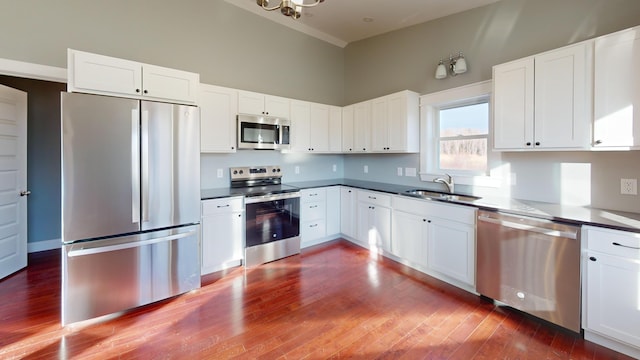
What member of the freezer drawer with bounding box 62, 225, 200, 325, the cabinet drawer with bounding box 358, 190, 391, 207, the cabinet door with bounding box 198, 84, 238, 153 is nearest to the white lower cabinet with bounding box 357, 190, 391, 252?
the cabinet drawer with bounding box 358, 190, 391, 207

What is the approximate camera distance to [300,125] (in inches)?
165

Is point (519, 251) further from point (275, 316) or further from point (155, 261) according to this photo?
point (155, 261)

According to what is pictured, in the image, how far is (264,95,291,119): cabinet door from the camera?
3775mm

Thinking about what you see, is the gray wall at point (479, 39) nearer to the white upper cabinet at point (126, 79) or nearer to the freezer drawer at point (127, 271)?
the white upper cabinet at point (126, 79)

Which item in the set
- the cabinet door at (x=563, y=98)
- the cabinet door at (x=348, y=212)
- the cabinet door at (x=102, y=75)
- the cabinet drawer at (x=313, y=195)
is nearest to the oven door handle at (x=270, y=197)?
the cabinet drawer at (x=313, y=195)

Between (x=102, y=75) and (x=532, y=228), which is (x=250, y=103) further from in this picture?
(x=532, y=228)

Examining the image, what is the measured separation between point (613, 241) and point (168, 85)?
3925 mm

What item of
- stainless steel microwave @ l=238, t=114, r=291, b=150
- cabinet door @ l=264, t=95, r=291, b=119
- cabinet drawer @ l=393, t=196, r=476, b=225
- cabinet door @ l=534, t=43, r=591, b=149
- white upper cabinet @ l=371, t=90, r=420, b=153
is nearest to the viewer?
cabinet door @ l=534, t=43, r=591, b=149

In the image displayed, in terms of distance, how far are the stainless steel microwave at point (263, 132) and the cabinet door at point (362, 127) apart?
1.16 m

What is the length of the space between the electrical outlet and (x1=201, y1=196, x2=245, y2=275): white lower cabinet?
3698mm

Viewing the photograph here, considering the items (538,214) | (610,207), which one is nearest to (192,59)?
(538,214)

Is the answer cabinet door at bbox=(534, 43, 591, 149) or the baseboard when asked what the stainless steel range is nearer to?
cabinet door at bbox=(534, 43, 591, 149)

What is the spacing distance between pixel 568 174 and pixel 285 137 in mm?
3253

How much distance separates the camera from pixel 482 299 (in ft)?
8.61
